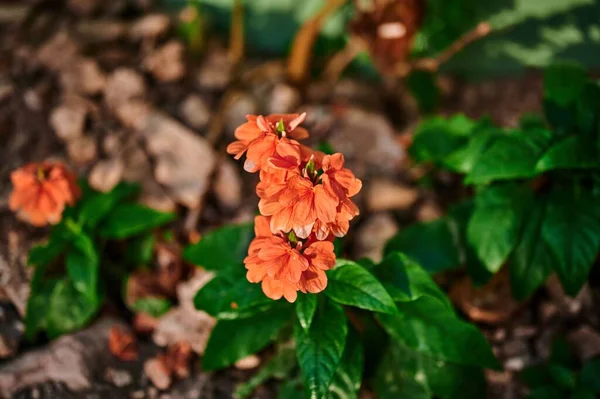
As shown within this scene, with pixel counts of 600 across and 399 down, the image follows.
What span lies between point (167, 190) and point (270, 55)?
1.02 meters

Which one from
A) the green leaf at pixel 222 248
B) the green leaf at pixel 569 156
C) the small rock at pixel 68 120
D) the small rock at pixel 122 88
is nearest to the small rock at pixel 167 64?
the small rock at pixel 122 88

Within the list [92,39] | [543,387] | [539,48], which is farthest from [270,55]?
[543,387]

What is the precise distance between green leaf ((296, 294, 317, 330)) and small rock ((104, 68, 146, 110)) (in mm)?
1521

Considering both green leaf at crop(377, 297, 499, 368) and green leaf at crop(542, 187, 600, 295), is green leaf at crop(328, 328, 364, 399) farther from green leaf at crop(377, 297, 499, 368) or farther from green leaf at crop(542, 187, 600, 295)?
green leaf at crop(542, 187, 600, 295)

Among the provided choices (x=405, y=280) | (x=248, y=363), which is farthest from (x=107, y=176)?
(x=405, y=280)

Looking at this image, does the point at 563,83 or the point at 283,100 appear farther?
the point at 283,100

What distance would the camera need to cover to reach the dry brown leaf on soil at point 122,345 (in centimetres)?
218

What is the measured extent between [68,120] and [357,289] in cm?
165

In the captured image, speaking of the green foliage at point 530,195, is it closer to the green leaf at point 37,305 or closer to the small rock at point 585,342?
the small rock at point 585,342

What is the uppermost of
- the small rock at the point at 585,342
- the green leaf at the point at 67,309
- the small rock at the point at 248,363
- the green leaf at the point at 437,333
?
the green leaf at the point at 437,333

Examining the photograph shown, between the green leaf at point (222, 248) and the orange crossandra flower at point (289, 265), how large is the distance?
1.54ft

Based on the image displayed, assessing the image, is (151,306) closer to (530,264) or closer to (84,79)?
(84,79)

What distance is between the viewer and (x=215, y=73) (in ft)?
9.78

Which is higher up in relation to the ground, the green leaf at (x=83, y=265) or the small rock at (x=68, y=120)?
the small rock at (x=68, y=120)
